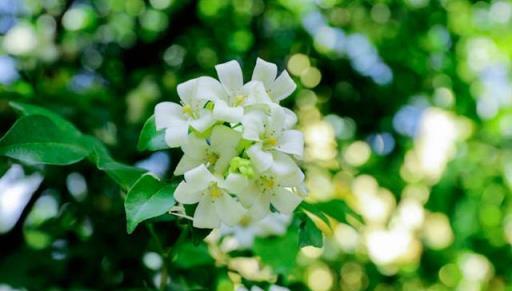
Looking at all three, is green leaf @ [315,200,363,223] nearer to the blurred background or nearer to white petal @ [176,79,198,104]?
white petal @ [176,79,198,104]

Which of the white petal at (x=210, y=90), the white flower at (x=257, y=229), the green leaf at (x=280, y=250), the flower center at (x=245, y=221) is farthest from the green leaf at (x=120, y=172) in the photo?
the white flower at (x=257, y=229)

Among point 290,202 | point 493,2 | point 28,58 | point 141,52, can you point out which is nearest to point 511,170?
point 493,2

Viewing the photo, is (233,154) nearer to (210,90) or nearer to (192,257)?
(210,90)

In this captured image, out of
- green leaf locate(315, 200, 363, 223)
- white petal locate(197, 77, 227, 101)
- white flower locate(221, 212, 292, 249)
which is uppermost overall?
white petal locate(197, 77, 227, 101)

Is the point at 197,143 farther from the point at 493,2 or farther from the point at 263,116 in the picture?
the point at 493,2

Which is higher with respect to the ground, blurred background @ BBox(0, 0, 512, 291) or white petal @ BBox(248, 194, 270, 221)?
white petal @ BBox(248, 194, 270, 221)

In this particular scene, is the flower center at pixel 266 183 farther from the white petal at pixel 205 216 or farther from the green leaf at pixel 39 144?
the green leaf at pixel 39 144

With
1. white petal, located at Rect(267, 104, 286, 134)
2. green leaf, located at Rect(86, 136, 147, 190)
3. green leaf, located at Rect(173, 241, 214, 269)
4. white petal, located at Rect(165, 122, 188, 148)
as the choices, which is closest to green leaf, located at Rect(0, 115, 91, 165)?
green leaf, located at Rect(86, 136, 147, 190)
